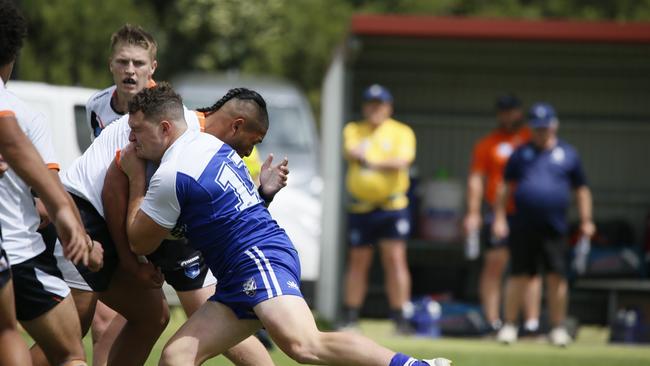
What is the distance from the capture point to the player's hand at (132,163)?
589cm

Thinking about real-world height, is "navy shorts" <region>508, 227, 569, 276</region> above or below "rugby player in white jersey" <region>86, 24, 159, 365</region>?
below

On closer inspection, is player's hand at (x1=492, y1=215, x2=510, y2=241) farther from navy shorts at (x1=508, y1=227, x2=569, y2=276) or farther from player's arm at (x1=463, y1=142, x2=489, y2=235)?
player's arm at (x1=463, y1=142, x2=489, y2=235)

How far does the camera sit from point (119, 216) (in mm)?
6000

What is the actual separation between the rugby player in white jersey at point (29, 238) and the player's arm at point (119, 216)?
0.35m

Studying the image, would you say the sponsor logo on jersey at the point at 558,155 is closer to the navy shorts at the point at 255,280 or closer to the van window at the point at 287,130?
the van window at the point at 287,130

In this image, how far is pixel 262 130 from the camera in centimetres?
612

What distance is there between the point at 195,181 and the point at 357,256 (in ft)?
21.8

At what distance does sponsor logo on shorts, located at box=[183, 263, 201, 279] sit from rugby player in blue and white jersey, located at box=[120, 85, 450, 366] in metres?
0.58

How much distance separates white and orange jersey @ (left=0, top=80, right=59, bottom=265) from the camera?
5.40 metres

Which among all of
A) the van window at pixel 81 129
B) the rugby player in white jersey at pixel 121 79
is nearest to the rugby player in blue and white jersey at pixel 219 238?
the rugby player in white jersey at pixel 121 79

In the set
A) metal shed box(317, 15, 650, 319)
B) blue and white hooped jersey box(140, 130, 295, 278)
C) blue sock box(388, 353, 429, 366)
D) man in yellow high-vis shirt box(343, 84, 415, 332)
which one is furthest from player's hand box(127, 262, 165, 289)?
metal shed box(317, 15, 650, 319)

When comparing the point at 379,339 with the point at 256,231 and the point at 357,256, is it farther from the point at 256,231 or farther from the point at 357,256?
the point at 256,231

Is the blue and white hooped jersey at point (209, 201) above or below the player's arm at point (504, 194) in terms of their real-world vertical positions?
above

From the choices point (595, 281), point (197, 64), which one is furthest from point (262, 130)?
point (197, 64)
